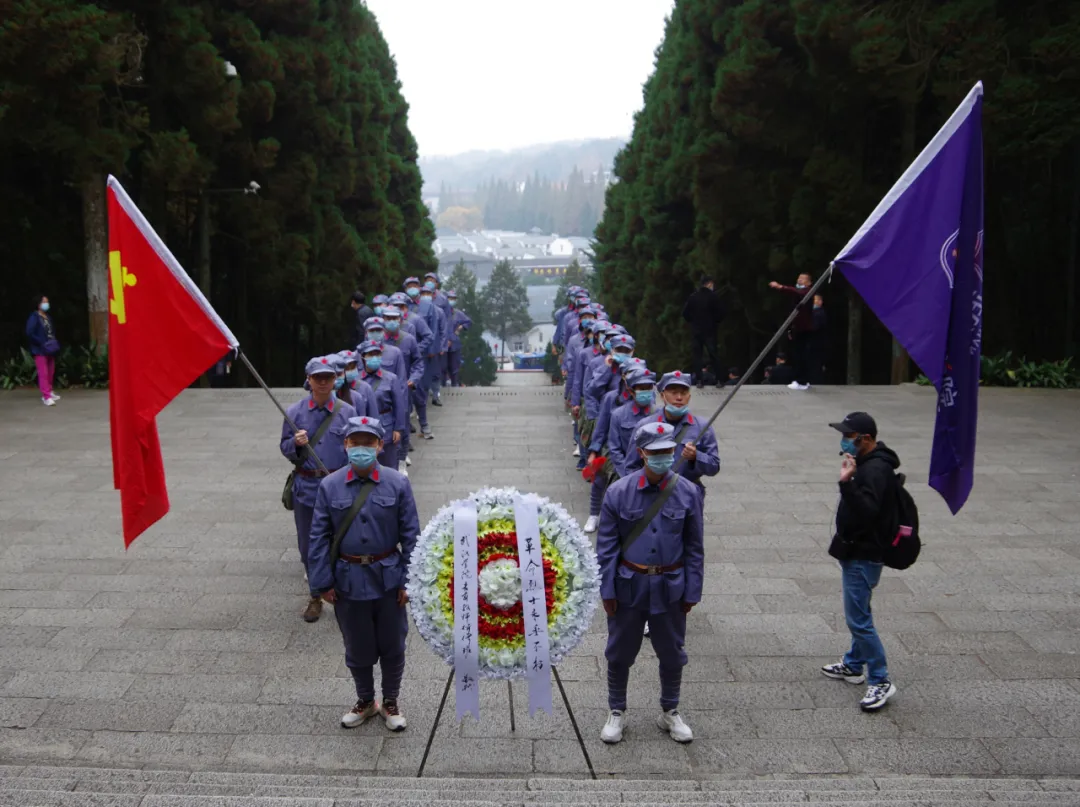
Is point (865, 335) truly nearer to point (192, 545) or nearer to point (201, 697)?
point (192, 545)

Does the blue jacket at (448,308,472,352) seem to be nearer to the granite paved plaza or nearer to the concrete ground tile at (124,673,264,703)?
the granite paved plaza

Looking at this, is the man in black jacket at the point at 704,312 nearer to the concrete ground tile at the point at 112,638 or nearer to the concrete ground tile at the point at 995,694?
the concrete ground tile at the point at 995,694

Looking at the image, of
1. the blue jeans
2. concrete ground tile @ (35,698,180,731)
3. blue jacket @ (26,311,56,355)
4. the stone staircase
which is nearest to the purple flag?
the blue jeans

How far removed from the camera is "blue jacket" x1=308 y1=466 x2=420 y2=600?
19.4ft

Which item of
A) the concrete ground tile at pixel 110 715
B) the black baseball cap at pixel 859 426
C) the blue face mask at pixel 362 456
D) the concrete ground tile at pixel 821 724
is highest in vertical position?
the black baseball cap at pixel 859 426

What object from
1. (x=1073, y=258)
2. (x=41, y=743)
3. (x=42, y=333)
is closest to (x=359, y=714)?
(x=41, y=743)

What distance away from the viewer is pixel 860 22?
17672 mm

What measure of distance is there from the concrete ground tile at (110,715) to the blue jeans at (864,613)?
381 cm

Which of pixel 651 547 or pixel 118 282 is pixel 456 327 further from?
pixel 651 547

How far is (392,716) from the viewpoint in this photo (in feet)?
19.9

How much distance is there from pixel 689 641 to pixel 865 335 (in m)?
18.5

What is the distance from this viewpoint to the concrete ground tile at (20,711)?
6172 mm

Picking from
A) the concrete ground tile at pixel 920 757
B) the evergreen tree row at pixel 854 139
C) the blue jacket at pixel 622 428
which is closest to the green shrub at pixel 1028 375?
the evergreen tree row at pixel 854 139

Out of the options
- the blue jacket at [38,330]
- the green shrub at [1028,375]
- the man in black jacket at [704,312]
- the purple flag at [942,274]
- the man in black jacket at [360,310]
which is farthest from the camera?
the green shrub at [1028,375]
